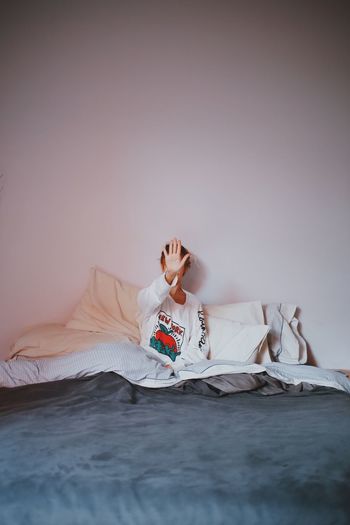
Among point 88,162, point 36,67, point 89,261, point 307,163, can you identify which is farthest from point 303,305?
point 36,67

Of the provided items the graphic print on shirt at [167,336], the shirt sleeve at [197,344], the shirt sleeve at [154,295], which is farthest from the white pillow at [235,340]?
the shirt sleeve at [154,295]

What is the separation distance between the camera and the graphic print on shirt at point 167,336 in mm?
2258

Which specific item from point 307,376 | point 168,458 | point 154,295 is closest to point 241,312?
point 307,376

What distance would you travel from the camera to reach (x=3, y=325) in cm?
269

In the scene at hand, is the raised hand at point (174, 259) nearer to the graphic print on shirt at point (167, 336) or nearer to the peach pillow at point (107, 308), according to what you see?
the graphic print on shirt at point (167, 336)

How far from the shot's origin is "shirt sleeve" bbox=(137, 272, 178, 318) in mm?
2068

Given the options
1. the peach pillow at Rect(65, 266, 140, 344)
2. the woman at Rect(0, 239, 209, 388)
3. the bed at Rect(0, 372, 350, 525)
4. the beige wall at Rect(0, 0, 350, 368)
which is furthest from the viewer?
the beige wall at Rect(0, 0, 350, 368)

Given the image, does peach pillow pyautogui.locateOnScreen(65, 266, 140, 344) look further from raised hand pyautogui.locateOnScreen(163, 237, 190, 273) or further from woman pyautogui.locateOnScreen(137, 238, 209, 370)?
raised hand pyautogui.locateOnScreen(163, 237, 190, 273)

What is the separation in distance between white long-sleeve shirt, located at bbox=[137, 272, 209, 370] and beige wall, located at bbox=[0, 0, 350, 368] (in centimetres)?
42

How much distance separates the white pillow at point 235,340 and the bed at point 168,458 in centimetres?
36

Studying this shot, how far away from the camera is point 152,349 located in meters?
2.25

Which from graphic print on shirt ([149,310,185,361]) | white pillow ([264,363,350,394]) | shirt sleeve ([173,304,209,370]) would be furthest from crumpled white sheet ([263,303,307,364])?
graphic print on shirt ([149,310,185,361])

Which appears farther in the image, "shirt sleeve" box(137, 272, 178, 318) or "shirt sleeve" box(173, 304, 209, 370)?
"shirt sleeve" box(173, 304, 209, 370)

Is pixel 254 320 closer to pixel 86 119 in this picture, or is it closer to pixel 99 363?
pixel 99 363
